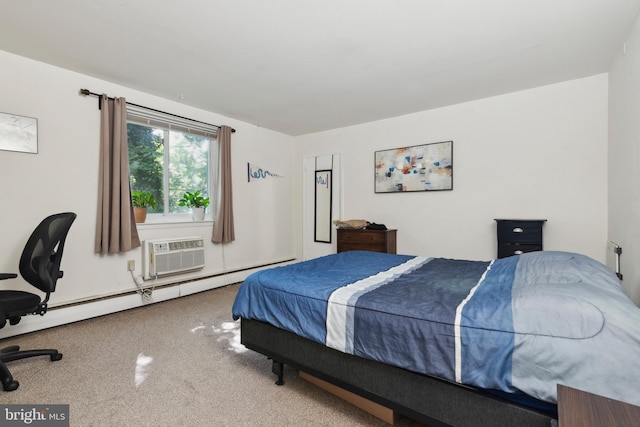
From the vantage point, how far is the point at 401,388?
1416mm

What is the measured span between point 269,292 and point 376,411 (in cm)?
88

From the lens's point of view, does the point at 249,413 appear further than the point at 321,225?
No

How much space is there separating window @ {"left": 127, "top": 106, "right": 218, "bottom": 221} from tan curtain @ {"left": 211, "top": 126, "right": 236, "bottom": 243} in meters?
0.15

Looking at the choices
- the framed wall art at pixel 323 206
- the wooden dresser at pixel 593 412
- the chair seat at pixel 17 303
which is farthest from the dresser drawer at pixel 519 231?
the chair seat at pixel 17 303

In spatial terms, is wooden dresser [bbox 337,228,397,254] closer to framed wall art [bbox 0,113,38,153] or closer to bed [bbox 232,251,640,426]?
bed [bbox 232,251,640,426]

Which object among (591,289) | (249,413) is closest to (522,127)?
(591,289)

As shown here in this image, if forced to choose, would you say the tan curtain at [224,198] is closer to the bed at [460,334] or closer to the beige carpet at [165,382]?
the beige carpet at [165,382]

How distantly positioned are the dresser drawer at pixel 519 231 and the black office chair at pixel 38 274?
159 inches

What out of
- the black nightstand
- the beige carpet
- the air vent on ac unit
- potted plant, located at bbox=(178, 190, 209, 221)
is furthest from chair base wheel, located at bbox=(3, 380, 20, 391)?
the black nightstand

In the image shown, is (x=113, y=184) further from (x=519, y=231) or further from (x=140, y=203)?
(x=519, y=231)

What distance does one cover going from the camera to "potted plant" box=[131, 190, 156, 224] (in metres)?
3.53

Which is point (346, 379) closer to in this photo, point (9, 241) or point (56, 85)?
point (9, 241)

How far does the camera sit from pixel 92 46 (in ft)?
8.38

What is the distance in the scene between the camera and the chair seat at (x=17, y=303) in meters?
1.99
